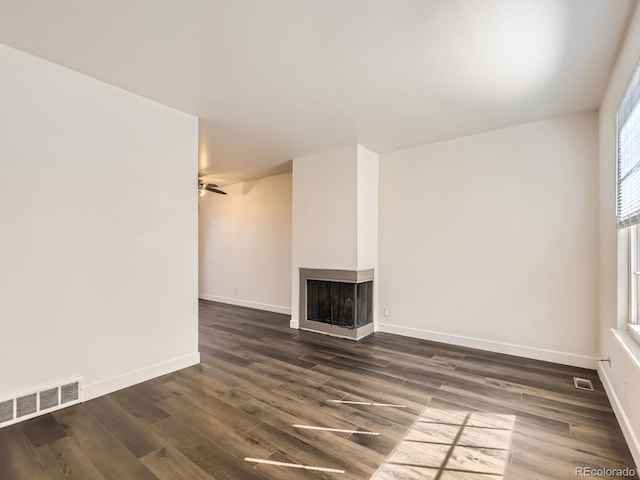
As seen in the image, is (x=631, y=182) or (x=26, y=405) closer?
(x=631, y=182)

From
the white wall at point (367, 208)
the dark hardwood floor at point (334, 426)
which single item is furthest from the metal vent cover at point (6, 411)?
the white wall at point (367, 208)

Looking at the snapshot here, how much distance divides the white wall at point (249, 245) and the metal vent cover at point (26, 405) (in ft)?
12.5

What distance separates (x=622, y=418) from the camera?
7.00 ft

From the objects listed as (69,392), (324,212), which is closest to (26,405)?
(69,392)

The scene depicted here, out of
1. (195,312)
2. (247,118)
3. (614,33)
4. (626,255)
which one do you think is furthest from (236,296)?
(614,33)

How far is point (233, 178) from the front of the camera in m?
6.32

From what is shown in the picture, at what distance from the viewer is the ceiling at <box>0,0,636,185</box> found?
1887mm

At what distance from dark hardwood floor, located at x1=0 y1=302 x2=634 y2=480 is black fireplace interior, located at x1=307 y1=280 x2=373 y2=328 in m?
1.02

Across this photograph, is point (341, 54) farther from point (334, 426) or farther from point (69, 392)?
point (69, 392)

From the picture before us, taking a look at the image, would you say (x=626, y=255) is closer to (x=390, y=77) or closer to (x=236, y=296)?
(x=390, y=77)

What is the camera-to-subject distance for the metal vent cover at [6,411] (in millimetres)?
2184

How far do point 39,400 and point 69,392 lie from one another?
6.9 inches

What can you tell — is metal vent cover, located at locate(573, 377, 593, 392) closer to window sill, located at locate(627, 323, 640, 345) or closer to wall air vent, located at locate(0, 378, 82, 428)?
window sill, located at locate(627, 323, 640, 345)

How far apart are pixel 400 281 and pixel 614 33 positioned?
125 inches
